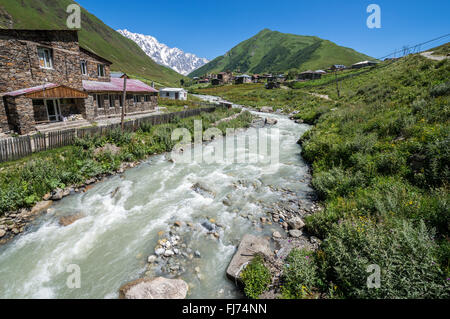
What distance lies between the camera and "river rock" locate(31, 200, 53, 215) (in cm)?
938

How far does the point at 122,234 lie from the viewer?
843 centimetres

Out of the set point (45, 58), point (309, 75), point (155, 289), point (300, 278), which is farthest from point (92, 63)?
point (309, 75)

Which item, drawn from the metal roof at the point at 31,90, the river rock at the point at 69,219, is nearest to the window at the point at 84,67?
the metal roof at the point at 31,90

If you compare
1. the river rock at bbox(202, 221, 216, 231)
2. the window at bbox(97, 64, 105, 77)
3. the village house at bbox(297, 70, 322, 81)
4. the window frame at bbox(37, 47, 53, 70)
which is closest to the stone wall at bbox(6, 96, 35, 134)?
the window frame at bbox(37, 47, 53, 70)

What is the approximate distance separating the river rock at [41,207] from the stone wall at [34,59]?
14.1 meters

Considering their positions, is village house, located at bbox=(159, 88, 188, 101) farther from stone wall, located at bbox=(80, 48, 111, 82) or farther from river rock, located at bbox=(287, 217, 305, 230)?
river rock, located at bbox=(287, 217, 305, 230)

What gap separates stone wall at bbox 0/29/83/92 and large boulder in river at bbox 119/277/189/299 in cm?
2129

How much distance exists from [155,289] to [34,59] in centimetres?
2332

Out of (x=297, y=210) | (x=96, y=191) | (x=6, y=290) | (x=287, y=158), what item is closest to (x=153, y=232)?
(x=6, y=290)

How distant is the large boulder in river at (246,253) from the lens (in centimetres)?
618

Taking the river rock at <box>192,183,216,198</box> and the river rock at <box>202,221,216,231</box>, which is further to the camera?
the river rock at <box>192,183,216,198</box>

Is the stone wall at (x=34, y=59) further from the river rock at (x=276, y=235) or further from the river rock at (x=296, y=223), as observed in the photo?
the river rock at (x=296, y=223)
